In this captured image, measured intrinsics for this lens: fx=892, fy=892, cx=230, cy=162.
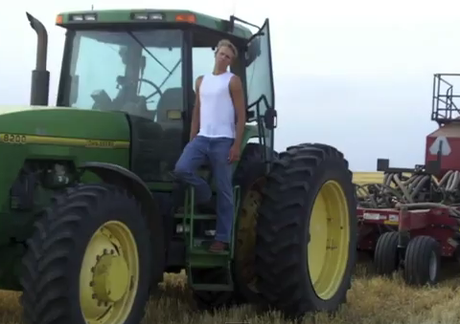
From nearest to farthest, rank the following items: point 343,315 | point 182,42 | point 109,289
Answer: point 109,289 → point 182,42 → point 343,315

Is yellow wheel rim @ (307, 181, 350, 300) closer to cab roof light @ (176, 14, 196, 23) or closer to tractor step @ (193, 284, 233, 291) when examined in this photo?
tractor step @ (193, 284, 233, 291)

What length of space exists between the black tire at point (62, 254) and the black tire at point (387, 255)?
4.98 m

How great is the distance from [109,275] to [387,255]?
4.93 metres

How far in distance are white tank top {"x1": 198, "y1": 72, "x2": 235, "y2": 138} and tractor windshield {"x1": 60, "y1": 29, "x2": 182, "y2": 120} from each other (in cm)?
29

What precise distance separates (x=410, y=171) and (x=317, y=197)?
4938 mm

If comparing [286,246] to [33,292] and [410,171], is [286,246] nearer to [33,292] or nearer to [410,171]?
[33,292]

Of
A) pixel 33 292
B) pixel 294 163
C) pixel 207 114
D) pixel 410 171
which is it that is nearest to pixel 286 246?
pixel 294 163

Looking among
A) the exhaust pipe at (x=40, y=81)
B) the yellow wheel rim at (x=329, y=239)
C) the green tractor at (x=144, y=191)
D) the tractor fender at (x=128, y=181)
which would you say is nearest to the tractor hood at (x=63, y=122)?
the green tractor at (x=144, y=191)

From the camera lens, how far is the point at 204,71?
675cm

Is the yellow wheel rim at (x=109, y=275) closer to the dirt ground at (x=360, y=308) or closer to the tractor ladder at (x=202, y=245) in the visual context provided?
the tractor ladder at (x=202, y=245)

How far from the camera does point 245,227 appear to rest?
6988 mm

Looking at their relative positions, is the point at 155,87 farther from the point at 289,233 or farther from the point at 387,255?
the point at 387,255

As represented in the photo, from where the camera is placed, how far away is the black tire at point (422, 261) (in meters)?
9.31

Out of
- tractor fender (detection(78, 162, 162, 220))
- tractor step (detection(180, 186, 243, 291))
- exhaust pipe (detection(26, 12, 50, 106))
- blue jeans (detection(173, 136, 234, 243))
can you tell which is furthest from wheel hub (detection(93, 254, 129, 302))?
exhaust pipe (detection(26, 12, 50, 106))
